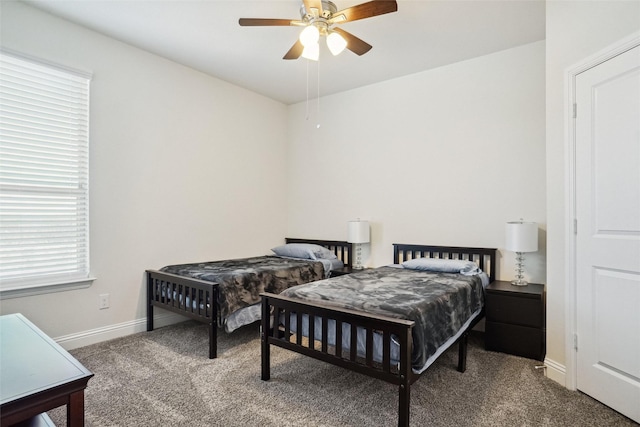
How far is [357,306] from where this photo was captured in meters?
2.05

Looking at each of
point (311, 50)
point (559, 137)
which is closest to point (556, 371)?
point (559, 137)

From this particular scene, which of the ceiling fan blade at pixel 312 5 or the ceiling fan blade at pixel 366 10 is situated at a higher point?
the ceiling fan blade at pixel 312 5

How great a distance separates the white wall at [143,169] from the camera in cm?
284

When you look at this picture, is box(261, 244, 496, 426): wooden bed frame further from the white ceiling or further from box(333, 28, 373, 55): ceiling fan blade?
the white ceiling

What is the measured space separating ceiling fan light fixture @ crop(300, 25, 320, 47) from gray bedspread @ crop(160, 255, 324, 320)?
1.91 meters

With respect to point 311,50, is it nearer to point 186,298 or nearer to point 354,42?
point 354,42

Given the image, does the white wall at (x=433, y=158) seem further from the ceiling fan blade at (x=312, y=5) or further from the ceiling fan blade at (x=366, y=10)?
the ceiling fan blade at (x=312, y=5)

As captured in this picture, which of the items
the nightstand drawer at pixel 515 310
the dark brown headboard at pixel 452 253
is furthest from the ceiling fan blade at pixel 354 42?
the nightstand drawer at pixel 515 310

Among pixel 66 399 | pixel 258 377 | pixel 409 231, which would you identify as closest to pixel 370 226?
pixel 409 231

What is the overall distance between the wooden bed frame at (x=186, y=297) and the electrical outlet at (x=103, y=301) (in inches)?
14.0

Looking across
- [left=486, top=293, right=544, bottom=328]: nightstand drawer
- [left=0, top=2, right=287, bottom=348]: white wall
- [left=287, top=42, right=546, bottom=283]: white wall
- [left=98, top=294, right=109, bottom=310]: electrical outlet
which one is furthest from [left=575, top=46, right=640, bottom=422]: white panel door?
[left=98, top=294, right=109, bottom=310]: electrical outlet

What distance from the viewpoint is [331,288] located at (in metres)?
2.46

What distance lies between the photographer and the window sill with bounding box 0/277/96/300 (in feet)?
8.41

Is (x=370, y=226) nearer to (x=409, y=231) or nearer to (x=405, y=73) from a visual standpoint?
(x=409, y=231)
